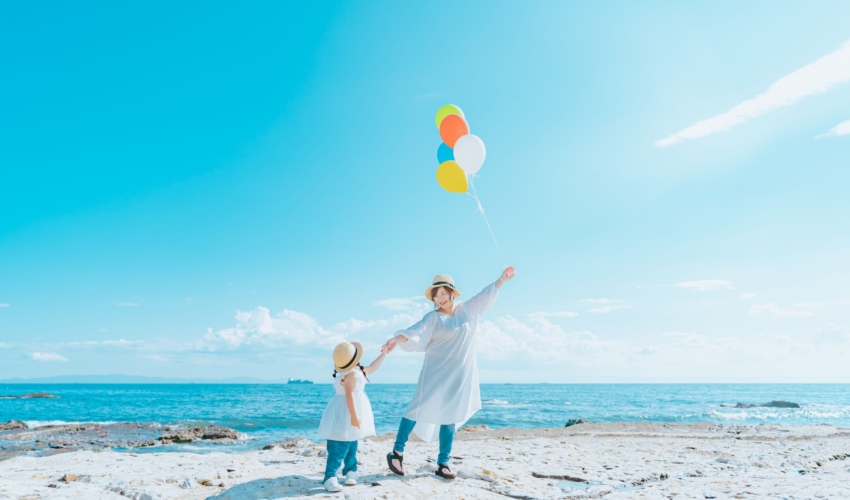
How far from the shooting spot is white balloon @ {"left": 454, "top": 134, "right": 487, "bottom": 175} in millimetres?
6316

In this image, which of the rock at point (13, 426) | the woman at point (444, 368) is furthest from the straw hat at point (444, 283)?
the rock at point (13, 426)

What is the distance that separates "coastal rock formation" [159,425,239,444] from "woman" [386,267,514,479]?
1111cm

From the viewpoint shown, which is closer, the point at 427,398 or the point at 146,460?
the point at 427,398

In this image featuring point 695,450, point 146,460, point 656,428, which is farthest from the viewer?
point 656,428

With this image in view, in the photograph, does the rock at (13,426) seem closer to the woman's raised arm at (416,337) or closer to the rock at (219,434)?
the rock at (219,434)

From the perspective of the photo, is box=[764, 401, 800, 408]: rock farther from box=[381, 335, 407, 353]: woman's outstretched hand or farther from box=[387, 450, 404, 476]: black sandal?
box=[381, 335, 407, 353]: woman's outstretched hand

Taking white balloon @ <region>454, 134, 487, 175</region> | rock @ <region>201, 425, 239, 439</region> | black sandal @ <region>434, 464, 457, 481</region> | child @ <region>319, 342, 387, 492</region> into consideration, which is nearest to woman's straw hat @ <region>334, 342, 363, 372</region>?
child @ <region>319, 342, 387, 492</region>

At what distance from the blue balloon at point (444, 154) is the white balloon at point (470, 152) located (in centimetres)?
42

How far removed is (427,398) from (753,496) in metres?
3.33

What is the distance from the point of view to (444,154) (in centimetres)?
692

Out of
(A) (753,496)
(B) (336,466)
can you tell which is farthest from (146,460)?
(A) (753,496)

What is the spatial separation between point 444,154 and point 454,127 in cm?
41

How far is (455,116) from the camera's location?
6.74m

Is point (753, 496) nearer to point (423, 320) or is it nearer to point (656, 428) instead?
point (423, 320)
